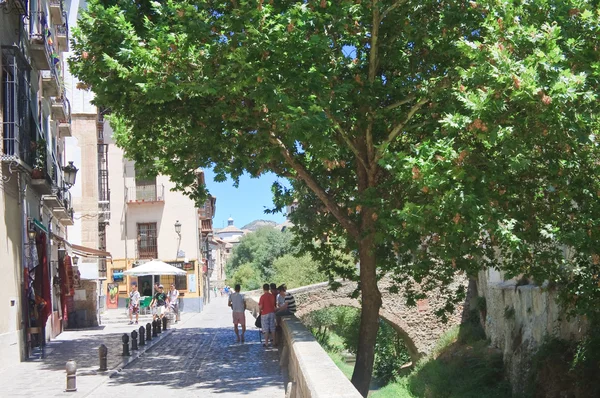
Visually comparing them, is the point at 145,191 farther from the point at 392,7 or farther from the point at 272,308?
the point at 392,7

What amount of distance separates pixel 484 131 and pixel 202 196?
374 inches

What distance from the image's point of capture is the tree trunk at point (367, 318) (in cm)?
1614

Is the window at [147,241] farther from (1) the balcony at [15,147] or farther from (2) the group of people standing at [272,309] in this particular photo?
(1) the balcony at [15,147]

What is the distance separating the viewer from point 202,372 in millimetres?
15242

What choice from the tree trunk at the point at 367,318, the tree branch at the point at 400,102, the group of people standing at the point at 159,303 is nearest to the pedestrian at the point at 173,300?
the group of people standing at the point at 159,303

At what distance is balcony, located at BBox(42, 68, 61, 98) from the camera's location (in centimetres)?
2198

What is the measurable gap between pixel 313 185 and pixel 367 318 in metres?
2.80

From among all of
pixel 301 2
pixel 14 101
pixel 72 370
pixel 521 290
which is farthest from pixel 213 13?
pixel 521 290

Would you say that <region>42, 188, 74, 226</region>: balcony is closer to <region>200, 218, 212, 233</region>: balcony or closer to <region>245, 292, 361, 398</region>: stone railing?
<region>245, 292, 361, 398</region>: stone railing

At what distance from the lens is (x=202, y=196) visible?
1812cm

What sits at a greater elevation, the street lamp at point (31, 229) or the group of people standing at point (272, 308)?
the street lamp at point (31, 229)

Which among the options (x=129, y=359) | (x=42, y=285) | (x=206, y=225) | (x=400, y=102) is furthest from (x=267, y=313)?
(x=206, y=225)

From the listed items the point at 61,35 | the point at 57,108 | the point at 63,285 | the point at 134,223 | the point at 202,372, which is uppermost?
the point at 61,35

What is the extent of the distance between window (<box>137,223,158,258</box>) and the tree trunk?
110 feet
